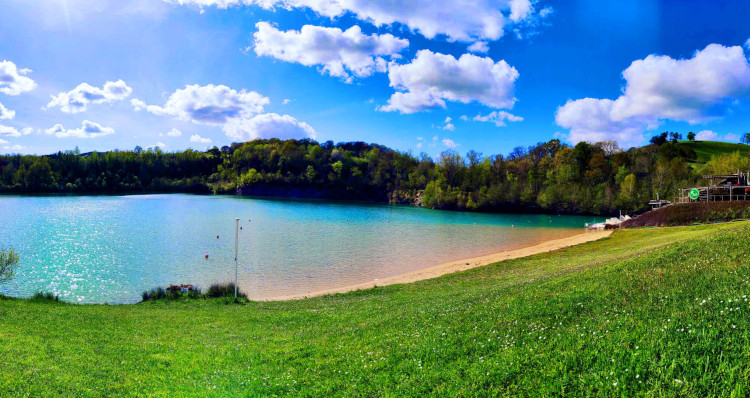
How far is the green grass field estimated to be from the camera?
569 centimetres

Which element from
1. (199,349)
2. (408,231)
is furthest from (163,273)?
(408,231)

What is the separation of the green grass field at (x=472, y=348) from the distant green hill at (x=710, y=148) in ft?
530

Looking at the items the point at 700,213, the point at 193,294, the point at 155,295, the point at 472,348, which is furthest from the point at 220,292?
the point at 700,213

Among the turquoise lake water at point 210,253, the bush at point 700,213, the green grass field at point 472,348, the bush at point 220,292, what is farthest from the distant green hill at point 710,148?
the bush at point 220,292

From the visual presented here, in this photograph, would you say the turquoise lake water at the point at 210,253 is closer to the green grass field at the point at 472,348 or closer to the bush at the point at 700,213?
→ the bush at the point at 700,213

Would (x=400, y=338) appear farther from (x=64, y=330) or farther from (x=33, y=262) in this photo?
(x=33, y=262)

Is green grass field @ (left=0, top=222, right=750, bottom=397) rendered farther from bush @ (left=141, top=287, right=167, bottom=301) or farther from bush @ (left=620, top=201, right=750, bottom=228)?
bush @ (left=620, top=201, right=750, bottom=228)

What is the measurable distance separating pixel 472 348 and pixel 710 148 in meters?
190

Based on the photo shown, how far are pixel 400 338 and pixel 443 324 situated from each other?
1.54 m

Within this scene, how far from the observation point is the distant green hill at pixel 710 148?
5192 inches

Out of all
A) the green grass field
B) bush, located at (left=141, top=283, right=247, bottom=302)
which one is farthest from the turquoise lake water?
the green grass field

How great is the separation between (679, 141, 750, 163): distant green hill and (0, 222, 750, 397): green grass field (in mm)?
161436

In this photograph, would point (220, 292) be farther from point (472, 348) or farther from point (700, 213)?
point (700, 213)

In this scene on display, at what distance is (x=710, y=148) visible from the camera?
141500mm
